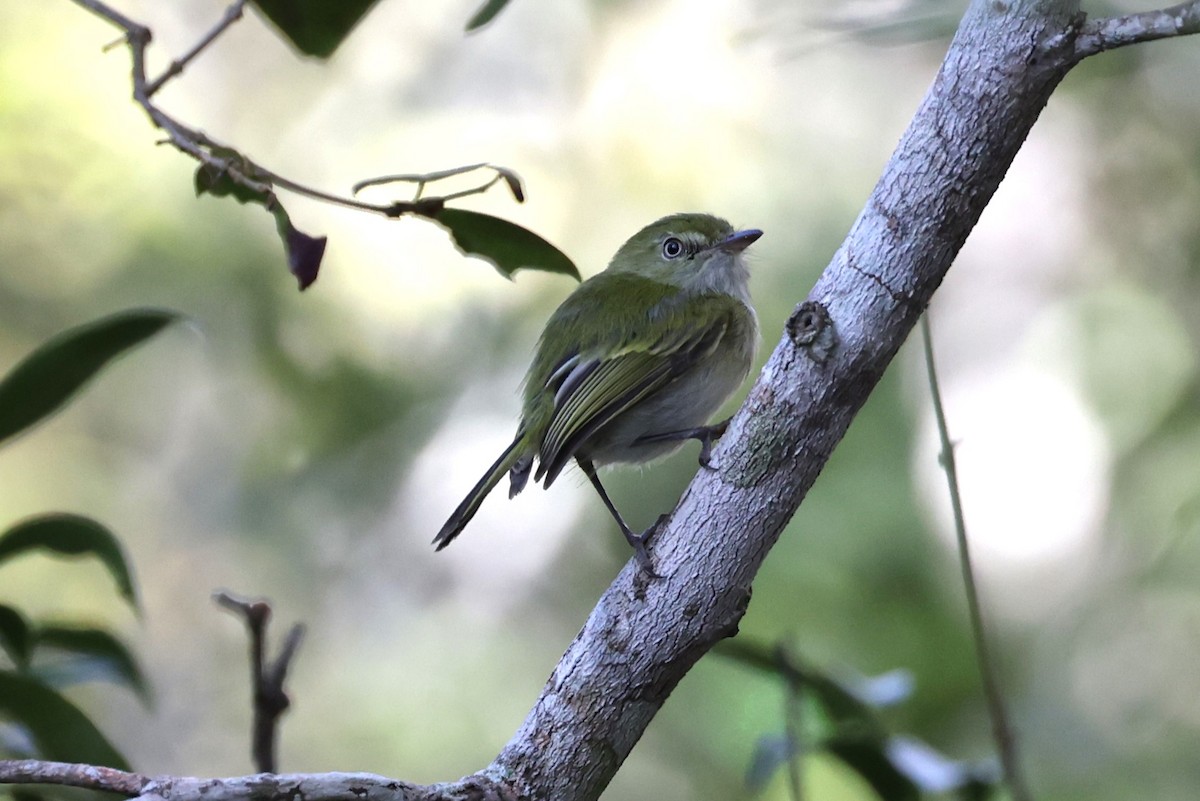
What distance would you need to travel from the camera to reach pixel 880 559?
15.1ft

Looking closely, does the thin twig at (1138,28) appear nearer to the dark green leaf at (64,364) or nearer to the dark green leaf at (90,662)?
the dark green leaf at (64,364)

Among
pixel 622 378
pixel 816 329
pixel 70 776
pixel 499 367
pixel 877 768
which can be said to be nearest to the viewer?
pixel 70 776

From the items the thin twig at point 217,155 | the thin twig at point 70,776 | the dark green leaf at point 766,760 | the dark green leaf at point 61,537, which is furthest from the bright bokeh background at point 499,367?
the thin twig at point 70,776

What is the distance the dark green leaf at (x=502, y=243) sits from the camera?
198 cm

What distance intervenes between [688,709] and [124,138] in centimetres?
357

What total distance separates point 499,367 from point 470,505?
9.08 feet

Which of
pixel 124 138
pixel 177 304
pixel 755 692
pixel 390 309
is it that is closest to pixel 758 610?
pixel 755 692

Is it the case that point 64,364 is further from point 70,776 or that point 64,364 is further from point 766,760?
point 766,760

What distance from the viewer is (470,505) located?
263 cm

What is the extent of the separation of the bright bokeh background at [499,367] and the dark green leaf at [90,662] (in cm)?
279

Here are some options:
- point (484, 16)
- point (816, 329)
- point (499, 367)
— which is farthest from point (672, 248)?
point (816, 329)

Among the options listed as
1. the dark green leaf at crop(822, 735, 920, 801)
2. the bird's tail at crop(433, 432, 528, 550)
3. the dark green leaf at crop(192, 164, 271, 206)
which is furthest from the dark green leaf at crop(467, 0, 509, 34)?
the dark green leaf at crop(822, 735, 920, 801)

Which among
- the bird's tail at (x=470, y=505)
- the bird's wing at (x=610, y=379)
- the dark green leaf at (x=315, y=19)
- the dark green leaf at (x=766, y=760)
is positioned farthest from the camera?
the bird's wing at (x=610, y=379)

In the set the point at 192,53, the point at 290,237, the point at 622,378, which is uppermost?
the point at 622,378
